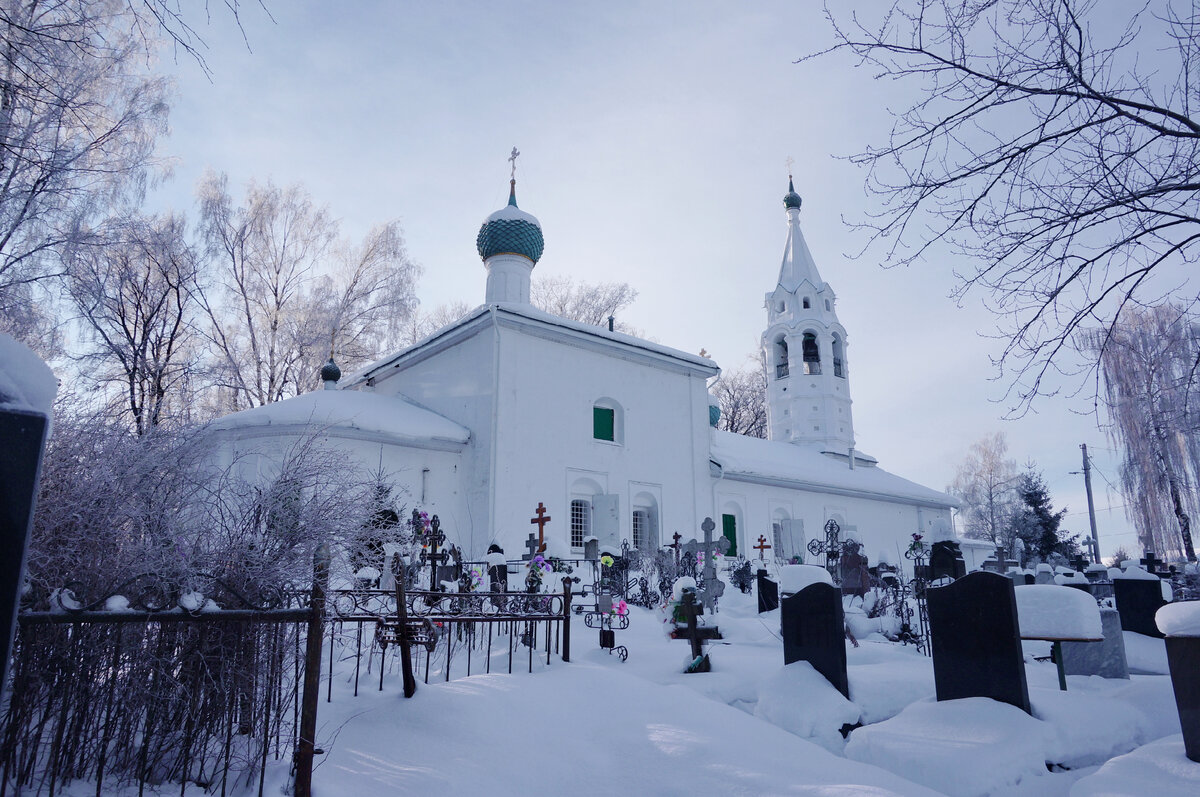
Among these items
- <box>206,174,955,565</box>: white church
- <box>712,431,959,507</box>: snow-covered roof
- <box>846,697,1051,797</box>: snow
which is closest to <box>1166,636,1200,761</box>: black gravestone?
<box>846,697,1051,797</box>: snow

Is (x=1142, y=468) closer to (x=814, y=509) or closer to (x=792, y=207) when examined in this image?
(x=814, y=509)

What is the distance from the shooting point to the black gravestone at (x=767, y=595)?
1221cm

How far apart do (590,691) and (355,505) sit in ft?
7.42

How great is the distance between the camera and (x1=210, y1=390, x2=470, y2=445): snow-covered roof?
1590 centimetres

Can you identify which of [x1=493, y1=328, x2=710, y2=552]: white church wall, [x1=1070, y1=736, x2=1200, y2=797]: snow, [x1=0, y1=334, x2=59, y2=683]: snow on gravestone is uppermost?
[x1=493, y1=328, x2=710, y2=552]: white church wall

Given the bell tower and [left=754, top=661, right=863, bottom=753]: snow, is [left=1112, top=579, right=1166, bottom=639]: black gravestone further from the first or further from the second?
the bell tower

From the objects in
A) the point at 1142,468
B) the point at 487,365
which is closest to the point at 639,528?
the point at 487,365

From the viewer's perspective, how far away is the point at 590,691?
584 cm

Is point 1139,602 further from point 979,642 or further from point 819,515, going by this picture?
point 819,515

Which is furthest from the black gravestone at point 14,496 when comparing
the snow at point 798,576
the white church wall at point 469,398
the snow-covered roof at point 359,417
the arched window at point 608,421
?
the arched window at point 608,421

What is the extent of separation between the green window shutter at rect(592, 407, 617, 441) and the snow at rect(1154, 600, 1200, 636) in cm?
1561

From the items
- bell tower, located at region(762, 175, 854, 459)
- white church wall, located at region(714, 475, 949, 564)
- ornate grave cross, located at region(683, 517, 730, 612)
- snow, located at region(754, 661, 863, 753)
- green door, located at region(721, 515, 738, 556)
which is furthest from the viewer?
bell tower, located at region(762, 175, 854, 459)

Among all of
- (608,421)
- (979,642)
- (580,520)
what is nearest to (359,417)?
(580,520)

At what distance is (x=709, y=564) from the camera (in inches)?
563
